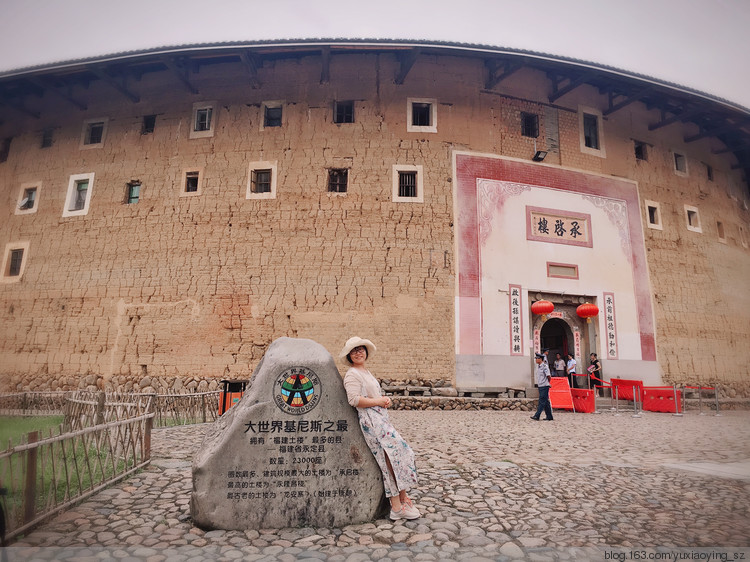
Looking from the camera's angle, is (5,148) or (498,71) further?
(5,148)

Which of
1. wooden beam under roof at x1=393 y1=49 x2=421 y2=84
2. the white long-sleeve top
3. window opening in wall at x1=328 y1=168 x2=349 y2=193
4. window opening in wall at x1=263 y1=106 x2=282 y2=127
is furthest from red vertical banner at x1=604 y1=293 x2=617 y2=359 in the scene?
the white long-sleeve top

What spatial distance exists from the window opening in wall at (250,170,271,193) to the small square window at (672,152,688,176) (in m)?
14.9

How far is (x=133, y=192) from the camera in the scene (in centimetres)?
1434

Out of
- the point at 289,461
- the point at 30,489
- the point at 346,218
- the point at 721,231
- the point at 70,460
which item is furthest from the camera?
the point at 721,231

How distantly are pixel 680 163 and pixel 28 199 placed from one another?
23.8m

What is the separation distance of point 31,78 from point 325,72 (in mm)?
9209

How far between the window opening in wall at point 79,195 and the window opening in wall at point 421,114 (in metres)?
11.2

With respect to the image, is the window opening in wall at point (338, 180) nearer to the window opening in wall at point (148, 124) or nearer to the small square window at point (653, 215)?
the window opening in wall at point (148, 124)

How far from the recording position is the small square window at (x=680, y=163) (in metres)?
16.5

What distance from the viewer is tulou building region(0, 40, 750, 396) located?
12688 millimetres

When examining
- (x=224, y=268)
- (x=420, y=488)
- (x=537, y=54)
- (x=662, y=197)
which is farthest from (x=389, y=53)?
(x=420, y=488)

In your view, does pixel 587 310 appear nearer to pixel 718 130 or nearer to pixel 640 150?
pixel 640 150

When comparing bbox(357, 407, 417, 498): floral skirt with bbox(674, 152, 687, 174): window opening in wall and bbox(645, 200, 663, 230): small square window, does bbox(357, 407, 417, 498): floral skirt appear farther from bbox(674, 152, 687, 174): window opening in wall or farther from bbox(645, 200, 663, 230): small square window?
bbox(674, 152, 687, 174): window opening in wall

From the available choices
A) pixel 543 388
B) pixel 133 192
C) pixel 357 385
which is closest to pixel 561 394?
pixel 543 388
